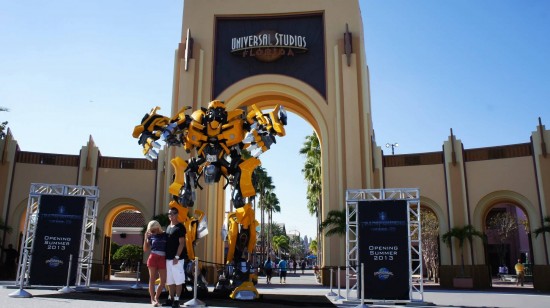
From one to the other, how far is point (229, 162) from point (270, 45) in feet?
46.6

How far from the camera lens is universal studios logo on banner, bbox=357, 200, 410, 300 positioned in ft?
40.9

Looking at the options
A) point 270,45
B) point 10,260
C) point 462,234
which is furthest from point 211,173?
point 10,260

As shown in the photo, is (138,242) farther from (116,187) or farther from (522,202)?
(522,202)

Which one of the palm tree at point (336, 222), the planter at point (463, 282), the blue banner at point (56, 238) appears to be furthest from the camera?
the planter at point (463, 282)

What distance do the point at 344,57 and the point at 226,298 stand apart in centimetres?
1660

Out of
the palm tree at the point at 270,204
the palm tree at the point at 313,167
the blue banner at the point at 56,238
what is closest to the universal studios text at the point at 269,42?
the palm tree at the point at 313,167

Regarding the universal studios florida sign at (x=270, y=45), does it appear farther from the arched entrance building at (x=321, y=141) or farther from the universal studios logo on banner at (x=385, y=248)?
the universal studios logo on banner at (x=385, y=248)

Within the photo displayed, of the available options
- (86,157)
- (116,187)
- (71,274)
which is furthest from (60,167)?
(71,274)

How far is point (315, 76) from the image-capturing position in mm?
26500

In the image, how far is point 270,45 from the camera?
86.2ft

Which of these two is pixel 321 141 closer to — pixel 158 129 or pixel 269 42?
pixel 269 42

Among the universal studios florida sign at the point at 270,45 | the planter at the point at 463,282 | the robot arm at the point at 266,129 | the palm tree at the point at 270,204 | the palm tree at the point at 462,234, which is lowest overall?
the planter at the point at 463,282

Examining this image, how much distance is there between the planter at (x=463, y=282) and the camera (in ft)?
75.6

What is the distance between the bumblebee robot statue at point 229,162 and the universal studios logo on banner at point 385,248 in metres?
3.02
